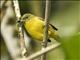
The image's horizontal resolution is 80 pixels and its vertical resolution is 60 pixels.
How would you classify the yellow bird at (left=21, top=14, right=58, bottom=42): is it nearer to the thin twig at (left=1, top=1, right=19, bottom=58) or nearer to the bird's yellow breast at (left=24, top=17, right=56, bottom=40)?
the bird's yellow breast at (left=24, top=17, right=56, bottom=40)

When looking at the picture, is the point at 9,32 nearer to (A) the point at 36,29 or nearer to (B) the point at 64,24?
(A) the point at 36,29

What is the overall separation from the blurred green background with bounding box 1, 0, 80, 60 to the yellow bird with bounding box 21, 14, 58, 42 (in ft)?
0.18

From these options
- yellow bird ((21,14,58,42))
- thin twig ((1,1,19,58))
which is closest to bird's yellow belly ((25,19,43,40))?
yellow bird ((21,14,58,42))

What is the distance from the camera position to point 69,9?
271 cm

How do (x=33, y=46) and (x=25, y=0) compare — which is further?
(x=25, y=0)

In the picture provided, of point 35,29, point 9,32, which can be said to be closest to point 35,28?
point 35,29

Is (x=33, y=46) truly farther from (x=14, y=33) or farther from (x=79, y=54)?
(x=79, y=54)

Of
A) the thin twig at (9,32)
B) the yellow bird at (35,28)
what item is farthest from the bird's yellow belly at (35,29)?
the thin twig at (9,32)

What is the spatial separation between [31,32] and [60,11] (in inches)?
39.5

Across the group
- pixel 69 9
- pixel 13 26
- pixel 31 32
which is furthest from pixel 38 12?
pixel 69 9

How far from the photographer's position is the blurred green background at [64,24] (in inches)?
14.8

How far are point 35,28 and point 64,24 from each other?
0.24m

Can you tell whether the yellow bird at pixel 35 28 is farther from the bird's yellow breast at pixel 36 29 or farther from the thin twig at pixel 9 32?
the thin twig at pixel 9 32

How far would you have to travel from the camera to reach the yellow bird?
193 centimetres
